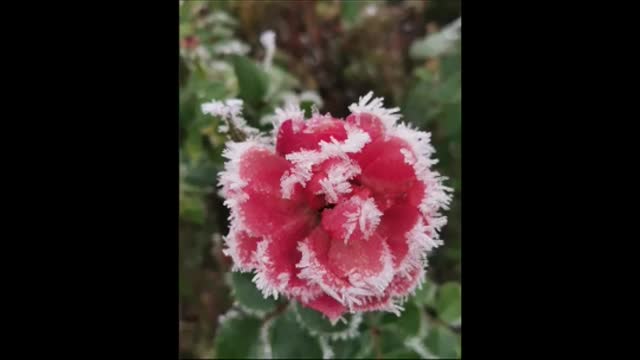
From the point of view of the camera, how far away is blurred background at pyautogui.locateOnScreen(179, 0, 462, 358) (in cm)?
78

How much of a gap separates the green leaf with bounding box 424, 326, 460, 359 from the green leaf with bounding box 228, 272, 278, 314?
0.22 meters

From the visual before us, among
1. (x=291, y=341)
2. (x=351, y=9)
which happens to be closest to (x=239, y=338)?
(x=291, y=341)

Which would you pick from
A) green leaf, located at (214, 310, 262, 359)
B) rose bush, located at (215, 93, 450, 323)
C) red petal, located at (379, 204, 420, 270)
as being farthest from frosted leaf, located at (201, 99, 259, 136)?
green leaf, located at (214, 310, 262, 359)

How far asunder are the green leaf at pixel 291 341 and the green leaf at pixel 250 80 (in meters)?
0.25

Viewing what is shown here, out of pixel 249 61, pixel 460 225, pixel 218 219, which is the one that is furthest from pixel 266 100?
pixel 460 225

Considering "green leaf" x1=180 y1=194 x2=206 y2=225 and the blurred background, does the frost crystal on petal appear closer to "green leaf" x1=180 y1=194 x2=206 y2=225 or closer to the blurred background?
the blurred background

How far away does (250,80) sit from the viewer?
2.68 feet

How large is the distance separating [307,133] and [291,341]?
31cm

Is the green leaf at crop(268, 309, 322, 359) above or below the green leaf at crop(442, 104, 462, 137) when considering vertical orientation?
below

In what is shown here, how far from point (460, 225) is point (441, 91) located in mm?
260

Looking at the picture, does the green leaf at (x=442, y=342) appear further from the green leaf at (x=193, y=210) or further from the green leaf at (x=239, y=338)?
the green leaf at (x=193, y=210)

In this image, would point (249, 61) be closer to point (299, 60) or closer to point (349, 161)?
point (299, 60)

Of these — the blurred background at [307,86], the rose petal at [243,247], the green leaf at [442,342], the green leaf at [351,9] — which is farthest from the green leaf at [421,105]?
the rose petal at [243,247]
